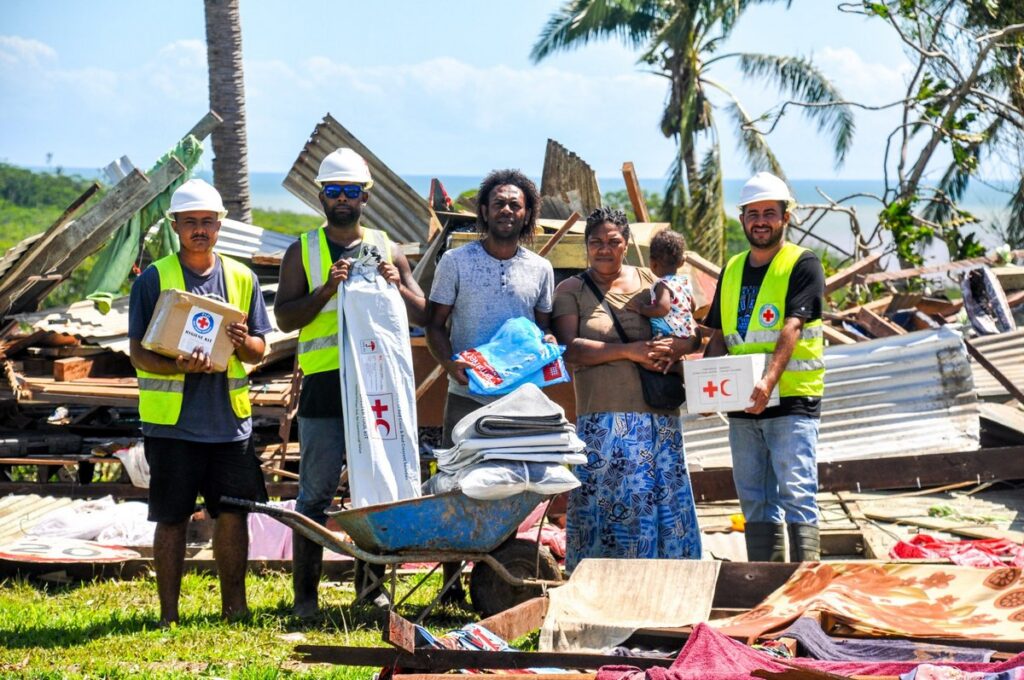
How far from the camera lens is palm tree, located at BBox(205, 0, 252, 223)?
1622 centimetres

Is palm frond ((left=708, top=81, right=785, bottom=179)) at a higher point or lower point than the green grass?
higher

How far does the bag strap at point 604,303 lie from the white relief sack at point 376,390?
1065 millimetres

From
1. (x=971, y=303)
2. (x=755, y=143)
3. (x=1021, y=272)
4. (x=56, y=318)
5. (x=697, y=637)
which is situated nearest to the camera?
(x=697, y=637)

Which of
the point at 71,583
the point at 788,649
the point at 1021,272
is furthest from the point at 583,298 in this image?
the point at 1021,272

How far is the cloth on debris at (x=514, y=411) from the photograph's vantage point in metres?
6.20

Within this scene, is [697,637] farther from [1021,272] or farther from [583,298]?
[1021,272]

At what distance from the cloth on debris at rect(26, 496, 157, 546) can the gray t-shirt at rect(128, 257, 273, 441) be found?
225 centimetres

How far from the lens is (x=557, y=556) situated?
26.2 ft

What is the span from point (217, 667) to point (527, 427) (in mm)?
1772

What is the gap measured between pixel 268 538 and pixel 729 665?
455 cm

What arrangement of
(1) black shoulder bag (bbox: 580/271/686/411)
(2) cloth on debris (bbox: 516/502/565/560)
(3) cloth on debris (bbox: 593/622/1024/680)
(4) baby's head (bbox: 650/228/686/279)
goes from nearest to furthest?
(3) cloth on debris (bbox: 593/622/1024/680)
(1) black shoulder bag (bbox: 580/271/686/411)
(4) baby's head (bbox: 650/228/686/279)
(2) cloth on debris (bbox: 516/502/565/560)

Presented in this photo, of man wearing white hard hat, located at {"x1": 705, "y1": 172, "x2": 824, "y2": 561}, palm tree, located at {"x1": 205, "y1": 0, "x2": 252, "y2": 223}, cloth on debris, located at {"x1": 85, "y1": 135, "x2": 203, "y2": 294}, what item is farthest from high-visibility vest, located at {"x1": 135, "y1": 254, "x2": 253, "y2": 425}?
palm tree, located at {"x1": 205, "y1": 0, "x2": 252, "y2": 223}

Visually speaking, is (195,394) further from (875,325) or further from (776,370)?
(875,325)

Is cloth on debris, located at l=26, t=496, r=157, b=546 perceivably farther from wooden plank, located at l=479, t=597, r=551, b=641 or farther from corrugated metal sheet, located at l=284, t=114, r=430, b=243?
wooden plank, located at l=479, t=597, r=551, b=641
